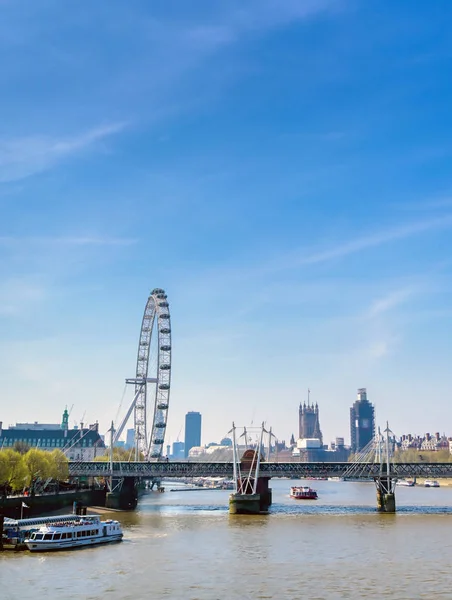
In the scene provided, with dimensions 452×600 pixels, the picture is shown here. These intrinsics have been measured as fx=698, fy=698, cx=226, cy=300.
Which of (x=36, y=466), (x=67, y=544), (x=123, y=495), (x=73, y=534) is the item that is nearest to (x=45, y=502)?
(x=36, y=466)

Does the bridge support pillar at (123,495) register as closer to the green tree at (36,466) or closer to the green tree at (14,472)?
the green tree at (36,466)

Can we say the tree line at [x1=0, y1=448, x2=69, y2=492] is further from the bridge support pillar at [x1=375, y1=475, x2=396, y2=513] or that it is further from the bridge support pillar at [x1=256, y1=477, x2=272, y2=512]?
the bridge support pillar at [x1=375, y1=475, x2=396, y2=513]

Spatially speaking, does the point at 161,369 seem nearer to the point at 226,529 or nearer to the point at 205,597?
the point at 226,529

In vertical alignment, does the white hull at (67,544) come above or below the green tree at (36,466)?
below

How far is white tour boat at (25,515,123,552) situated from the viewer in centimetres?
5303

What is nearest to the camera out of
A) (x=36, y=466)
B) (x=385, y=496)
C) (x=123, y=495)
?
(x=36, y=466)

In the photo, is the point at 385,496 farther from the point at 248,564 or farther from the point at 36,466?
the point at 248,564

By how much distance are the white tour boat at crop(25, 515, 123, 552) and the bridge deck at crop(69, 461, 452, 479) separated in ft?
125

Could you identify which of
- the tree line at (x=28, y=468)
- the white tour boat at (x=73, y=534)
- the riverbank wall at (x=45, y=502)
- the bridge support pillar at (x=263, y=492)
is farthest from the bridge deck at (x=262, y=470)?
the white tour boat at (x=73, y=534)

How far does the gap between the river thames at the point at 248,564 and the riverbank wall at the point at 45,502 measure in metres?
10.8

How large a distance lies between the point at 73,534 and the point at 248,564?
52.8ft

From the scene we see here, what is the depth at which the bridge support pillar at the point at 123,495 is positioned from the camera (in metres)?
99.1

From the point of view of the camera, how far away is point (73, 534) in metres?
55.8

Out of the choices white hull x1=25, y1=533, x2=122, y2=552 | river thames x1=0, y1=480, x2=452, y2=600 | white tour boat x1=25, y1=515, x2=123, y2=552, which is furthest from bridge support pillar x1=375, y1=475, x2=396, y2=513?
white hull x1=25, y1=533, x2=122, y2=552
